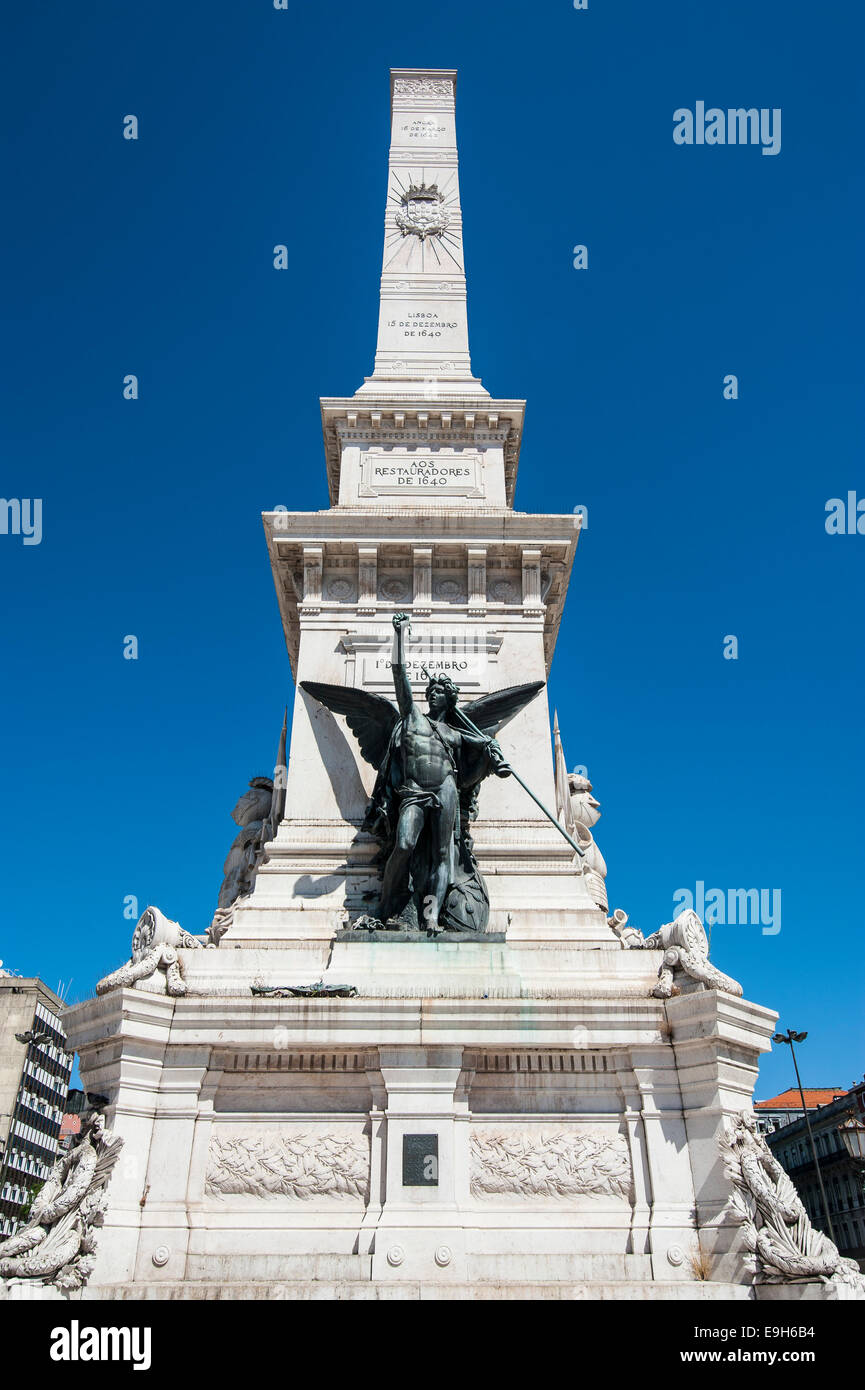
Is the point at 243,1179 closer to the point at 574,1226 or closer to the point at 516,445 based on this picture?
the point at 574,1226

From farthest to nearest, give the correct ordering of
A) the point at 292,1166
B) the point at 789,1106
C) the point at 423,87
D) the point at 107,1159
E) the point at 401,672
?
the point at 789,1106 → the point at 423,87 → the point at 401,672 → the point at 292,1166 → the point at 107,1159

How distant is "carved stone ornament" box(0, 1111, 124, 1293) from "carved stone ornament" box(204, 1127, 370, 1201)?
125 centimetres

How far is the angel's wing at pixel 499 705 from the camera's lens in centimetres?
1553

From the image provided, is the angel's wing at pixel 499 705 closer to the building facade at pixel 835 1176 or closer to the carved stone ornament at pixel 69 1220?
the carved stone ornament at pixel 69 1220

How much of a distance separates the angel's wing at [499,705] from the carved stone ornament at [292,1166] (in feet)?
20.6

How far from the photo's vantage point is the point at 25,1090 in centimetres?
5972

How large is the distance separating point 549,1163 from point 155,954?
17.3ft

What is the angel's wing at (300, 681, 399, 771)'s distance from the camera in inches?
607

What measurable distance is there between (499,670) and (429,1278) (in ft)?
30.8

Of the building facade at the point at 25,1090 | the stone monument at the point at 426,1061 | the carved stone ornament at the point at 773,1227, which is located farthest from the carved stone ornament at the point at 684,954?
the building facade at the point at 25,1090

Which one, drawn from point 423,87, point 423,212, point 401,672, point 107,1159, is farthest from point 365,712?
point 423,87

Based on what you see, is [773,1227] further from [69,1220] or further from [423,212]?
[423,212]

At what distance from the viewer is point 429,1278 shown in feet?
34.4
